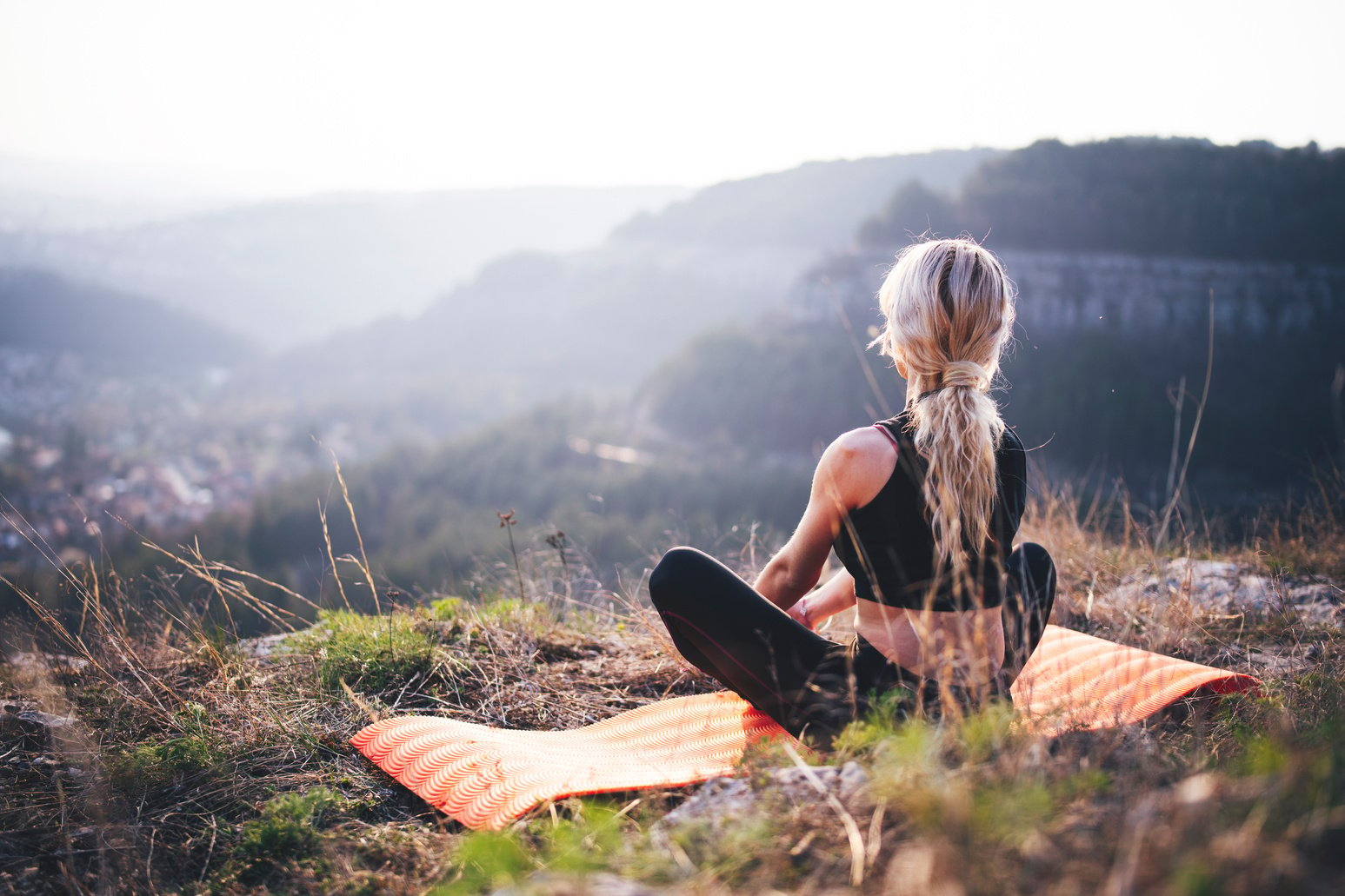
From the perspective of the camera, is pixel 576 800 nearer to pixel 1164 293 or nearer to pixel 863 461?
pixel 863 461

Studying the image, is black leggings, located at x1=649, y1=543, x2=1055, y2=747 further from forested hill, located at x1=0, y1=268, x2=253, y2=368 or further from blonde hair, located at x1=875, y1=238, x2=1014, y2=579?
forested hill, located at x1=0, y1=268, x2=253, y2=368

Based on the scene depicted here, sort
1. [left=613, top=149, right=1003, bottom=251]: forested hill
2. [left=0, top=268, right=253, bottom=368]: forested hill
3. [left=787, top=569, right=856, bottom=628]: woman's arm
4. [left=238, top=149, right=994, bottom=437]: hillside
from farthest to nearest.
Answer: [left=238, top=149, right=994, bottom=437]: hillside < [left=613, top=149, right=1003, bottom=251]: forested hill < [left=0, top=268, right=253, bottom=368]: forested hill < [left=787, top=569, right=856, bottom=628]: woman's arm

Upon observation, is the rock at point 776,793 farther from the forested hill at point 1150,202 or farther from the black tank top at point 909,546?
the forested hill at point 1150,202

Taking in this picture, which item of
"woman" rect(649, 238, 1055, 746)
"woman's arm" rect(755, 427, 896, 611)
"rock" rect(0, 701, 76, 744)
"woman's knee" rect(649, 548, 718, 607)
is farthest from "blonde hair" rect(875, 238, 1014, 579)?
"rock" rect(0, 701, 76, 744)

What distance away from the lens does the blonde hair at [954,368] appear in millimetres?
1676

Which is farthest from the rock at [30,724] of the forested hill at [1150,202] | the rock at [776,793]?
the forested hill at [1150,202]

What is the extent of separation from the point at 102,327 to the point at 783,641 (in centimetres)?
7927

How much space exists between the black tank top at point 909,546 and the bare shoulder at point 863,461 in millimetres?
19

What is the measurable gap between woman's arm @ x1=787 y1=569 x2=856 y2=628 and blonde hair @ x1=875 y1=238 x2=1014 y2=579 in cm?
53

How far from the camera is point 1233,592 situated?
3.11 m

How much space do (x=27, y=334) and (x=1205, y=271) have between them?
251 ft

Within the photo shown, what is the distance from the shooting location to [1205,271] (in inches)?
1145

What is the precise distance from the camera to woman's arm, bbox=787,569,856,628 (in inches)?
87.0

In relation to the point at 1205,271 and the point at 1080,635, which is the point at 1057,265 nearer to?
the point at 1205,271
